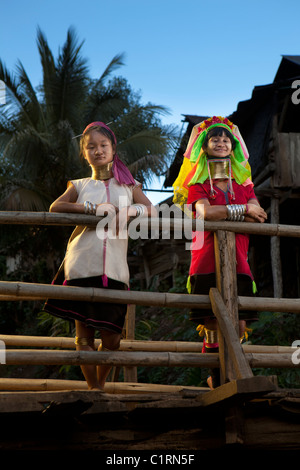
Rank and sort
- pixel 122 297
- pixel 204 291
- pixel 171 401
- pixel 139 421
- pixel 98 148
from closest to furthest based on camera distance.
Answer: pixel 171 401 → pixel 139 421 → pixel 122 297 → pixel 204 291 → pixel 98 148

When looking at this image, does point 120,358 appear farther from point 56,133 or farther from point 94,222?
point 56,133

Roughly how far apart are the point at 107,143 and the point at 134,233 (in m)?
0.64

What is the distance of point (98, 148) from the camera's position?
3600 mm

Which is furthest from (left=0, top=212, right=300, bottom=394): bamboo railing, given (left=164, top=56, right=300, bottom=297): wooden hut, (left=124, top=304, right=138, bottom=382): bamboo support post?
(left=164, top=56, right=300, bottom=297): wooden hut

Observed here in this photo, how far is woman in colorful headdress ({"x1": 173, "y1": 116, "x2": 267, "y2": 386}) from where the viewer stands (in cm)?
342

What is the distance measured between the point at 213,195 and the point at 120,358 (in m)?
1.27

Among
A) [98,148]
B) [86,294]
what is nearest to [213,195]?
[98,148]

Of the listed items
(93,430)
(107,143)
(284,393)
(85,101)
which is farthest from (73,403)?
(85,101)

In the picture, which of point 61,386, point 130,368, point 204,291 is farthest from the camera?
point 130,368

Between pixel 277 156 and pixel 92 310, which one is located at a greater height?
pixel 277 156

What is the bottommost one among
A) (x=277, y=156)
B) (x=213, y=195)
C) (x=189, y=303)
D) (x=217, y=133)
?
(x=189, y=303)

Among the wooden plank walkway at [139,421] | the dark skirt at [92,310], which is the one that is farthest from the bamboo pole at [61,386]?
the wooden plank walkway at [139,421]

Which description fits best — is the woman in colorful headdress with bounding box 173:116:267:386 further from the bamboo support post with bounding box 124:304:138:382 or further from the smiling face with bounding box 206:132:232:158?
the bamboo support post with bounding box 124:304:138:382

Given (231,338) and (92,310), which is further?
(92,310)
